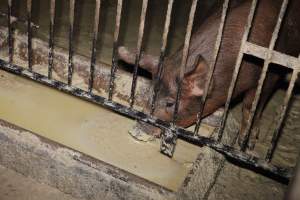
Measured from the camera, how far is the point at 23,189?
10.3ft

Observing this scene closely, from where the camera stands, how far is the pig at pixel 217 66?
368cm

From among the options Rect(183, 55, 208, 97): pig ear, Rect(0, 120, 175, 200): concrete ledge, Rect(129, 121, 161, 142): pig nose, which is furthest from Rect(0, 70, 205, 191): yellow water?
Rect(183, 55, 208, 97): pig ear

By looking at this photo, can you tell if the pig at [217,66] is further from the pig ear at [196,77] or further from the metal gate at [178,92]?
the metal gate at [178,92]

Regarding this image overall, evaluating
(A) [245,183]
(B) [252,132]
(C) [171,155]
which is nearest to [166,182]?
(C) [171,155]

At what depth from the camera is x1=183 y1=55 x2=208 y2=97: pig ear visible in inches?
138

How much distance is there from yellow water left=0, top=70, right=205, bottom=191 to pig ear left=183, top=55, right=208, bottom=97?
48 cm

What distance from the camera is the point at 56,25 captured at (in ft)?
18.9

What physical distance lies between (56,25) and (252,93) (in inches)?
116

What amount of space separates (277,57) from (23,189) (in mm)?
2065

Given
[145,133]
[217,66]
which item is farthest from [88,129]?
[217,66]

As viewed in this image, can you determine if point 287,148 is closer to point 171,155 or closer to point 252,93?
point 252,93

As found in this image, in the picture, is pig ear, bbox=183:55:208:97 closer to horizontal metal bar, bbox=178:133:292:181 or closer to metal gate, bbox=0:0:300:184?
metal gate, bbox=0:0:300:184

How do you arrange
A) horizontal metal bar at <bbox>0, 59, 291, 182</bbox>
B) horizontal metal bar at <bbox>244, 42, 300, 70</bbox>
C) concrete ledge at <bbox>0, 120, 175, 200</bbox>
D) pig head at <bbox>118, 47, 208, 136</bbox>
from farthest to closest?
pig head at <bbox>118, 47, 208, 136</bbox>, horizontal metal bar at <bbox>0, 59, 291, 182</bbox>, concrete ledge at <bbox>0, 120, 175, 200</bbox>, horizontal metal bar at <bbox>244, 42, 300, 70</bbox>

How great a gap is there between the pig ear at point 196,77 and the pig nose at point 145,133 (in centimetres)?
44
